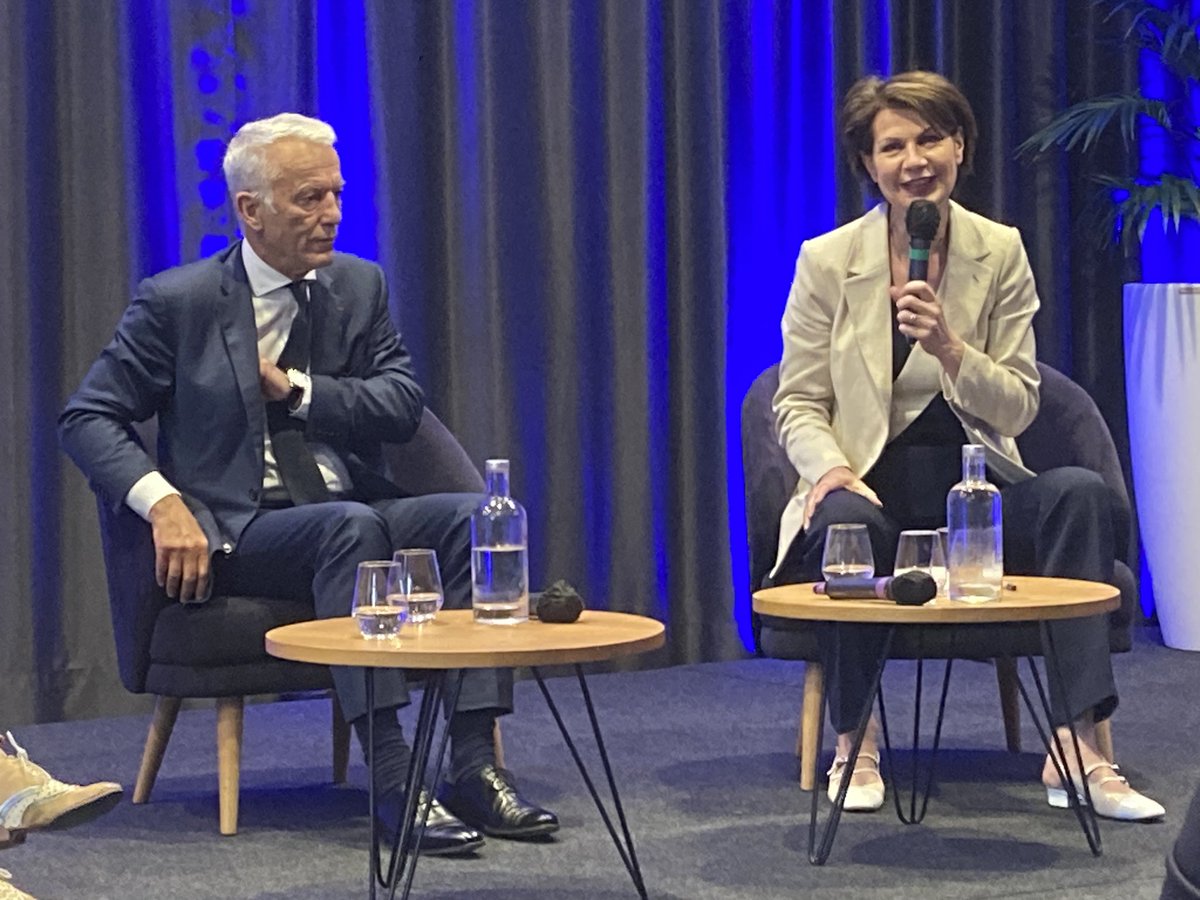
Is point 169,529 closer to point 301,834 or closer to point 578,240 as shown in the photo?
point 301,834

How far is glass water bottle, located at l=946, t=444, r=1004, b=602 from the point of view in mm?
2660

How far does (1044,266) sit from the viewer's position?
5.57m

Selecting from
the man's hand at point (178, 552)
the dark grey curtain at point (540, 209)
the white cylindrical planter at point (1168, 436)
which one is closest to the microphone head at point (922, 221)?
the man's hand at point (178, 552)

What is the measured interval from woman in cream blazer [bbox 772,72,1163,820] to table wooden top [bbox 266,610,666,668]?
0.85 m

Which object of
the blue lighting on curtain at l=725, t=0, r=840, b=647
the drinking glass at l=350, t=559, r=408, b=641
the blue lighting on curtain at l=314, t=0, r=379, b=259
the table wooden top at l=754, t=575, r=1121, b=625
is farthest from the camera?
the blue lighting on curtain at l=725, t=0, r=840, b=647

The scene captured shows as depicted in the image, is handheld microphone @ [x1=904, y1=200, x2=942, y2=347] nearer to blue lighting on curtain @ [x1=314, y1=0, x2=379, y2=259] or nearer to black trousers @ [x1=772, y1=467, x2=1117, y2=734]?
black trousers @ [x1=772, y1=467, x2=1117, y2=734]

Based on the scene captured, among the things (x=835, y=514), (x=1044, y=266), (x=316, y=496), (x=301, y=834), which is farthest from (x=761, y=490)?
(x=1044, y=266)

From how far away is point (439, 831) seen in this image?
2746 mm

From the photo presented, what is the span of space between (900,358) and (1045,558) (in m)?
0.52

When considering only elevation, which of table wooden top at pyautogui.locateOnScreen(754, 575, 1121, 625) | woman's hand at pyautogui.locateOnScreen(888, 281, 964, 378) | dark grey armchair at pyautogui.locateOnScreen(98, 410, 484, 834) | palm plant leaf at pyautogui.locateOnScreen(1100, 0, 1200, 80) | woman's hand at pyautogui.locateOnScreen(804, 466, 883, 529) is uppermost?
palm plant leaf at pyautogui.locateOnScreen(1100, 0, 1200, 80)

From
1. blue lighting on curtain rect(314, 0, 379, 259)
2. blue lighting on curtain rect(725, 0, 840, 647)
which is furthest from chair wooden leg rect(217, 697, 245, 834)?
blue lighting on curtain rect(725, 0, 840, 647)

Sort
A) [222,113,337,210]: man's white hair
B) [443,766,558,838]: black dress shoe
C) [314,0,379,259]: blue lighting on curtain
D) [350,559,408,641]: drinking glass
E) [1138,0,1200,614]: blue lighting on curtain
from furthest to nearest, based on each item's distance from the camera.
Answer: [1138,0,1200,614]: blue lighting on curtain < [314,0,379,259]: blue lighting on curtain < [222,113,337,210]: man's white hair < [443,766,558,838]: black dress shoe < [350,559,408,641]: drinking glass

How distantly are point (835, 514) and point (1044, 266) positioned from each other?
267 cm

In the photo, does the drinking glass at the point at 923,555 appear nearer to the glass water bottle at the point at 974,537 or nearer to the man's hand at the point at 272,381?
the glass water bottle at the point at 974,537
